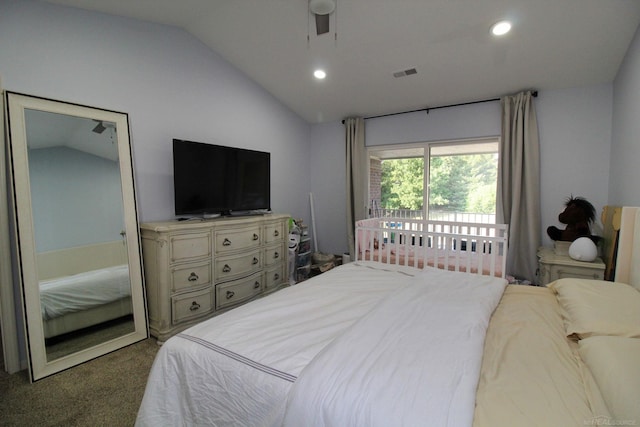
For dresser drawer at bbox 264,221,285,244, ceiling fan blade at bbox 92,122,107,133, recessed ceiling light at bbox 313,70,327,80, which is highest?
recessed ceiling light at bbox 313,70,327,80

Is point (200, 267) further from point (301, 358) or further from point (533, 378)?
point (533, 378)

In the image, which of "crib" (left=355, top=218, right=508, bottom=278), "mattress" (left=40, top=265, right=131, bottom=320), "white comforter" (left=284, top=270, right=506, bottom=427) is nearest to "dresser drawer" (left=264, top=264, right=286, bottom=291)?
"crib" (left=355, top=218, right=508, bottom=278)

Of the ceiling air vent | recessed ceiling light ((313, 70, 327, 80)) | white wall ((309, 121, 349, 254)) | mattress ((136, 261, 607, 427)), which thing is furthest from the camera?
white wall ((309, 121, 349, 254))

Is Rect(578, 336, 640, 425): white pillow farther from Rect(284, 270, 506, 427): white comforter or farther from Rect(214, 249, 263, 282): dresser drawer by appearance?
Rect(214, 249, 263, 282): dresser drawer

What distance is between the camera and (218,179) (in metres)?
2.86

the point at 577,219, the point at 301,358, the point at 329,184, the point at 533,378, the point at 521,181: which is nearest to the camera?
the point at 533,378

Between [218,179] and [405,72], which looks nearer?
[218,179]

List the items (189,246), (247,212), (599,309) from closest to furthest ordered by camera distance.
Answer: (599,309) < (189,246) < (247,212)

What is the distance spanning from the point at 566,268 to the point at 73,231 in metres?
4.00

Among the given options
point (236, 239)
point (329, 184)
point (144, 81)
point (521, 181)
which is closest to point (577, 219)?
point (521, 181)

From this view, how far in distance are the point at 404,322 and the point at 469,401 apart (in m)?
0.44

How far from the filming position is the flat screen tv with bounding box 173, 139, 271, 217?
257 cm

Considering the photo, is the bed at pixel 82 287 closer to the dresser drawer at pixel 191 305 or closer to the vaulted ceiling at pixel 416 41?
the dresser drawer at pixel 191 305

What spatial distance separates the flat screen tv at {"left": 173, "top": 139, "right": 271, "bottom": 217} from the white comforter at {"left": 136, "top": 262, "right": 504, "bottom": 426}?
5.40 feet
